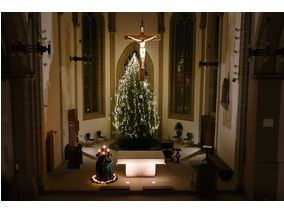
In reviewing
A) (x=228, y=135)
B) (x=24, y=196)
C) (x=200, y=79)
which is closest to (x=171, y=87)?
(x=200, y=79)

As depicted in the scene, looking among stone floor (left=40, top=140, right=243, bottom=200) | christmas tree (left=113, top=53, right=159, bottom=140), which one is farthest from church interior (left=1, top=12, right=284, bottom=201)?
christmas tree (left=113, top=53, right=159, bottom=140)

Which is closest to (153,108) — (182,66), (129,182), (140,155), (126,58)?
(182,66)

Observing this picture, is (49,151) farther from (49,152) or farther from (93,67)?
(93,67)

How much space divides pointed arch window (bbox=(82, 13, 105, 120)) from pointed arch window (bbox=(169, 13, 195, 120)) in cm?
341

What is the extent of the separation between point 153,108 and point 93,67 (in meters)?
3.64

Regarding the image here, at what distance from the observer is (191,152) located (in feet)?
36.4

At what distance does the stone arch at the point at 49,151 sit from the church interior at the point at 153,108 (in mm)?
68

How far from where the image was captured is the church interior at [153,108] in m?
6.42

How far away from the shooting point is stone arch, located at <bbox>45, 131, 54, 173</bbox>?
8.28 metres

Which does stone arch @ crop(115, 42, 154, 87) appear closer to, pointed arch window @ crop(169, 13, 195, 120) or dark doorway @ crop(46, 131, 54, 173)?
pointed arch window @ crop(169, 13, 195, 120)

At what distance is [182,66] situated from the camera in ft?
42.5

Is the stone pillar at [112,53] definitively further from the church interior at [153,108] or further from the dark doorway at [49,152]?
the dark doorway at [49,152]

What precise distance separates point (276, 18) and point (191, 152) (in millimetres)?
6540

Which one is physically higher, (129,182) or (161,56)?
(161,56)
